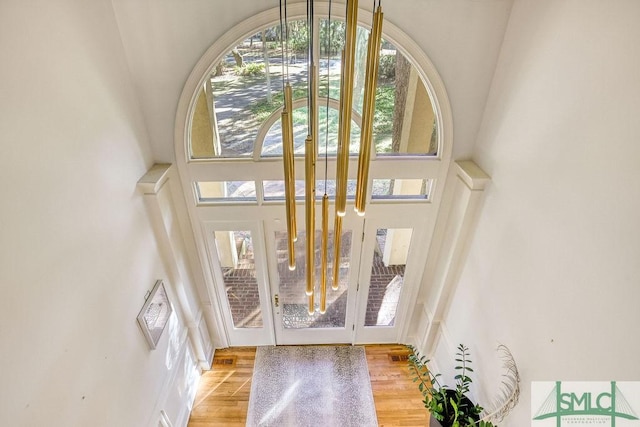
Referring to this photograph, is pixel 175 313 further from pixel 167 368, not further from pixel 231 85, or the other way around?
pixel 231 85

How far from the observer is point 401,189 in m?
3.76

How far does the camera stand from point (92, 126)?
2.45m

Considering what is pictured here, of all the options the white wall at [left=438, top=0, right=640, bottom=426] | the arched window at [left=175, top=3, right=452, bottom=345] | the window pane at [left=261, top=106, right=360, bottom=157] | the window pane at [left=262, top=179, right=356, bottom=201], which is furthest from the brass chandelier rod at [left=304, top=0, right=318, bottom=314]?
the white wall at [left=438, top=0, right=640, bottom=426]

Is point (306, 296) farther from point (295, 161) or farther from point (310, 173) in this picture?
point (310, 173)

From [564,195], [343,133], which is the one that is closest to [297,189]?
[343,133]

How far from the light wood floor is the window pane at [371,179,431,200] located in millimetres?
2357

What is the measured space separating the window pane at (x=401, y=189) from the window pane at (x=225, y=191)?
1.31m

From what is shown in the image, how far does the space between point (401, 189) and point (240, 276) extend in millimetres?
2169

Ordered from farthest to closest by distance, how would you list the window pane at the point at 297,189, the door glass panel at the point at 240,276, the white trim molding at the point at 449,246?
the door glass panel at the point at 240,276
the window pane at the point at 297,189
the white trim molding at the point at 449,246

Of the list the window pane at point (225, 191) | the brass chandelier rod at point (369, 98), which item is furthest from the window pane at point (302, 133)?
the brass chandelier rod at point (369, 98)

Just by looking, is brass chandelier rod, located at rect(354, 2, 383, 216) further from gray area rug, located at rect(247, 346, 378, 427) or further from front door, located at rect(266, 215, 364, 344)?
gray area rug, located at rect(247, 346, 378, 427)

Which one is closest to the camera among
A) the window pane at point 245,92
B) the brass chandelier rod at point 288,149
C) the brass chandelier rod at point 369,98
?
the brass chandelier rod at point 369,98

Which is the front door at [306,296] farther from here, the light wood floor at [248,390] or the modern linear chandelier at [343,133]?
the modern linear chandelier at [343,133]

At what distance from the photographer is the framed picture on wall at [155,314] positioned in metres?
3.09
